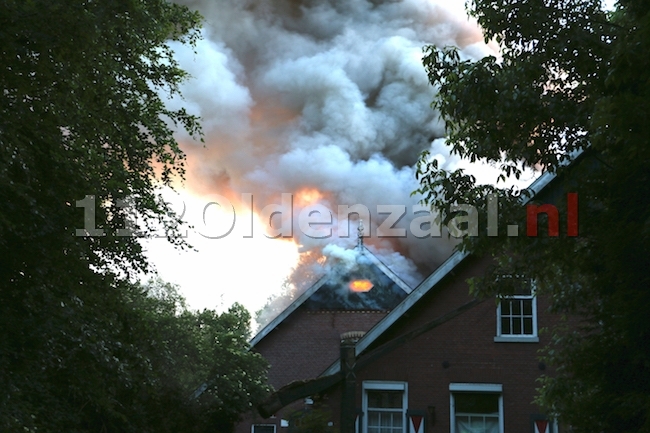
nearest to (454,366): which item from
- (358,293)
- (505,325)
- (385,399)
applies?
(505,325)

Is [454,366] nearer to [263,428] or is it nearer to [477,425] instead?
[477,425]

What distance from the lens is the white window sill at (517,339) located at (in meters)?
19.7

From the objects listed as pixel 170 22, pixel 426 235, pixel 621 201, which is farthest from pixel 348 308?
pixel 621 201

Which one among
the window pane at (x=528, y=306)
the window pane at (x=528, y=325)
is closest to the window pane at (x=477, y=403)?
the window pane at (x=528, y=325)

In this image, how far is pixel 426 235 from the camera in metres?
39.6

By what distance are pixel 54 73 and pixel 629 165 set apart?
7.65m

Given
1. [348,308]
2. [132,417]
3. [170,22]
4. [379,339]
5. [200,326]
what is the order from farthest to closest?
[200,326] → [348,308] → [379,339] → [170,22] → [132,417]

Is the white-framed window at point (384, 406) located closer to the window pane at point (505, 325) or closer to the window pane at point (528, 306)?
the window pane at point (505, 325)

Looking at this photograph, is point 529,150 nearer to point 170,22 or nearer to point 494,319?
point 494,319

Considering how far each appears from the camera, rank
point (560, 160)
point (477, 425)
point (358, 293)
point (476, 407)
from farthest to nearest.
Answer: point (358, 293), point (476, 407), point (477, 425), point (560, 160)

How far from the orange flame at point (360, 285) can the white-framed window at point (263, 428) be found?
7.37m

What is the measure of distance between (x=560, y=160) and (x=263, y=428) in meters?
17.8

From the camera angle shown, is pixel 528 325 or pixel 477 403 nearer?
pixel 477 403

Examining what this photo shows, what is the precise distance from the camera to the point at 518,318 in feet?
65.4
